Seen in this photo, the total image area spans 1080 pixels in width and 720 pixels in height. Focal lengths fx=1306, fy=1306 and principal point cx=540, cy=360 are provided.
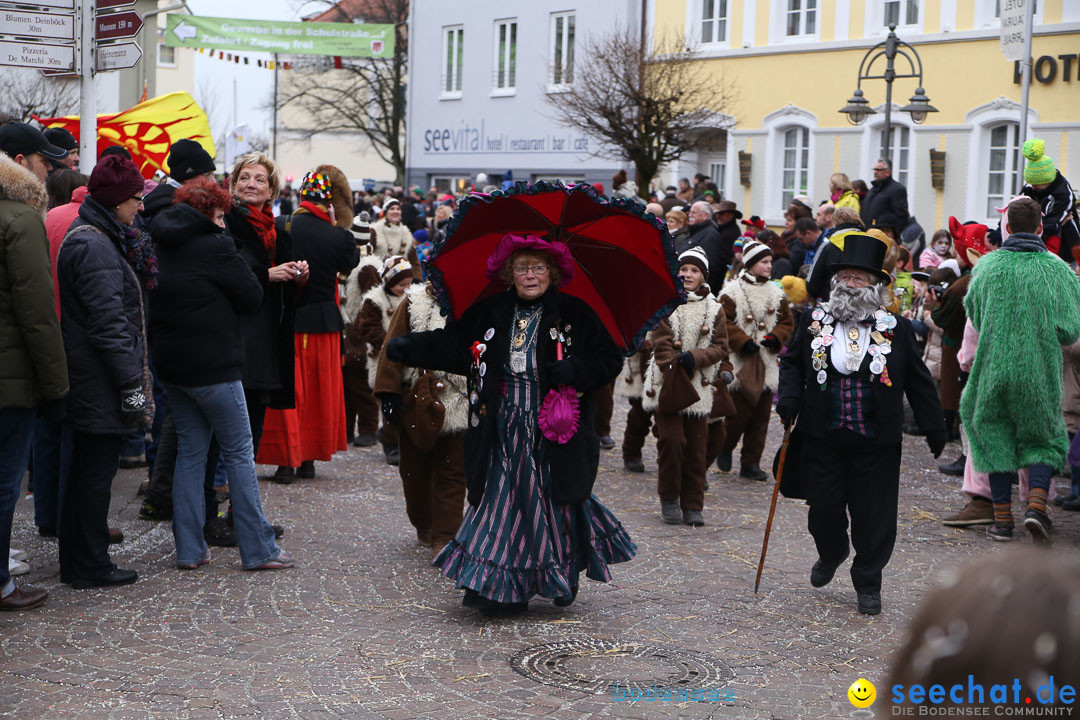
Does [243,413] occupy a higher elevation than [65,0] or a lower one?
lower

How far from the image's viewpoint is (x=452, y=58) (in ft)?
122

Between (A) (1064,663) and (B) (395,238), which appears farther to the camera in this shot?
(B) (395,238)

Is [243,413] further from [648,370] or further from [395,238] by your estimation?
[395,238]

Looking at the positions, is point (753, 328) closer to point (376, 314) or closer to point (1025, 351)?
point (1025, 351)

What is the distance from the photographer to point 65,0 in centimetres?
880

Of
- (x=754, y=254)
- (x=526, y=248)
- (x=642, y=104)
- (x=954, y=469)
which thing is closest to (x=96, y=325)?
(x=526, y=248)

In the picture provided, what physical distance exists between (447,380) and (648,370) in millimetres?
2079

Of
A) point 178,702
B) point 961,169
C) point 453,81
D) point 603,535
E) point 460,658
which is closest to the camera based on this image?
point 178,702

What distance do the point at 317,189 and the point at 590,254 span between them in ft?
10.2

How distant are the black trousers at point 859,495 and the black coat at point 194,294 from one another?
301 cm

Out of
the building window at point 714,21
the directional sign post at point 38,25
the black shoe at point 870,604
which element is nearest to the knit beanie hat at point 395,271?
the directional sign post at point 38,25

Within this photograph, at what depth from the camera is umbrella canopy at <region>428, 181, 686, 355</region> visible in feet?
20.4

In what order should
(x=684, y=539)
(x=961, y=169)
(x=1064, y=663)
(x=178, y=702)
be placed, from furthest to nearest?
(x=961, y=169) < (x=684, y=539) < (x=178, y=702) < (x=1064, y=663)

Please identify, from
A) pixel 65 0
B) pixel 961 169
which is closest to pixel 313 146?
pixel 961 169
